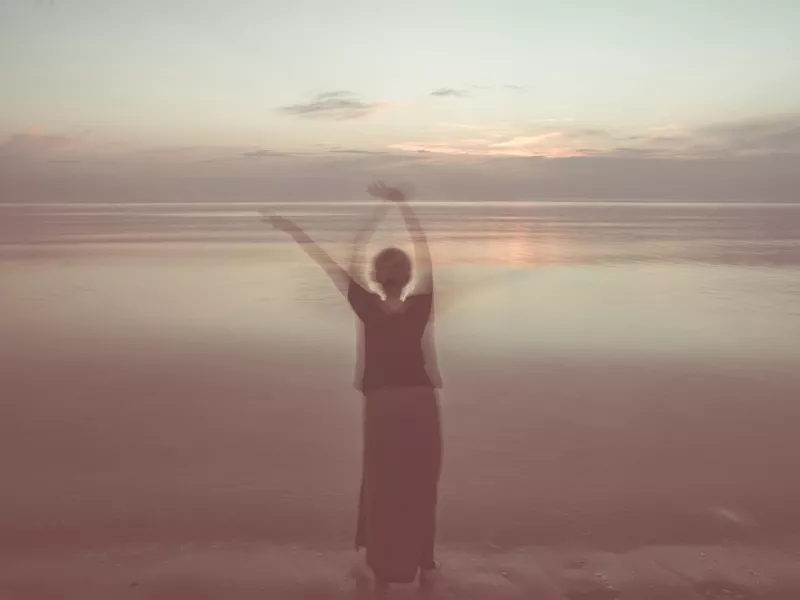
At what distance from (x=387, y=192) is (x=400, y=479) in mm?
761

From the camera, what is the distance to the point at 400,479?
5.88 ft

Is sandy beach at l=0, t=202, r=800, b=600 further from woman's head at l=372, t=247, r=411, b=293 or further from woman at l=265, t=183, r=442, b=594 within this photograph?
woman's head at l=372, t=247, r=411, b=293

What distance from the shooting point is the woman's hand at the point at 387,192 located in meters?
1.83

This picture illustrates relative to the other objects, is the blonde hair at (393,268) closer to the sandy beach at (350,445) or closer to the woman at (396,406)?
the woman at (396,406)

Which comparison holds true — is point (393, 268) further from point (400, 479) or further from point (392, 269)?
point (400, 479)

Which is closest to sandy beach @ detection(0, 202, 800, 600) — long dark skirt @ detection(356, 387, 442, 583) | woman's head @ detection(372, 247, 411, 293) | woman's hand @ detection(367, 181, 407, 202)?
long dark skirt @ detection(356, 387, 442, 583)

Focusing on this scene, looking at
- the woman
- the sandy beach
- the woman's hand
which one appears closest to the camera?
the woman

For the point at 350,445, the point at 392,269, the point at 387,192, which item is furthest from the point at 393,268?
the point at 350,445

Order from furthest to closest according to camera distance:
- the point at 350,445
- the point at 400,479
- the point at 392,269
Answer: the point at 350,445 → the point at 400,479 → the point at 392,269

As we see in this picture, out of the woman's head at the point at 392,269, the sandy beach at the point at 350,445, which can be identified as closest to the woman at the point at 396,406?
the woman's head at the point at 392,269

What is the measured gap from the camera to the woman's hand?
72.1 inches

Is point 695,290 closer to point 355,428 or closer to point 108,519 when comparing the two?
point 355,428

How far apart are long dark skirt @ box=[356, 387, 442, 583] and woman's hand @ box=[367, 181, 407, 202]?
1.69ft

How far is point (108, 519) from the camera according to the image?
2256 mm
